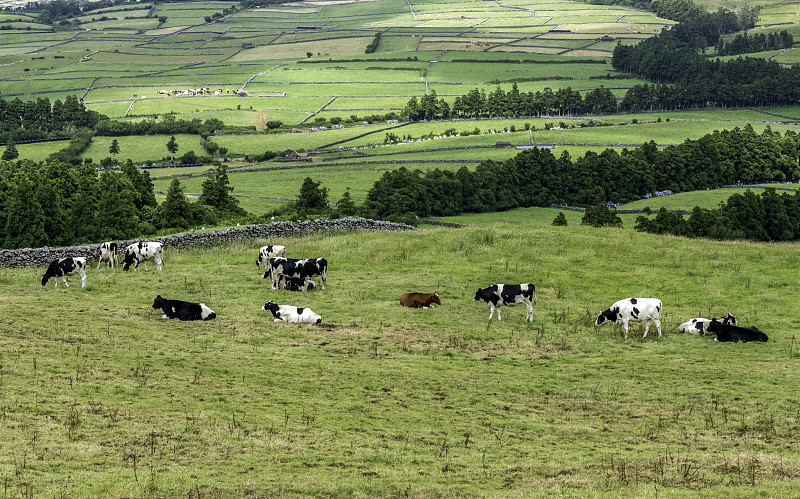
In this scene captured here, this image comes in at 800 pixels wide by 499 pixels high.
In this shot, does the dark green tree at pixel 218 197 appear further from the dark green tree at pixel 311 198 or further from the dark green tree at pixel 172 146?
the dark green tree at pixel 172 146

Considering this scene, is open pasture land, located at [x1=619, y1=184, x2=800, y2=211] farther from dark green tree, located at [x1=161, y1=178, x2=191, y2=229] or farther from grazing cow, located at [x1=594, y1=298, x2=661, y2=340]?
grazing cow, located at [x1=594, y1=298, x2=661, y2=340]

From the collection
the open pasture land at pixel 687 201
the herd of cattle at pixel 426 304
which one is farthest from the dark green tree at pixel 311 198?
the open pasture land at pixel 687 201

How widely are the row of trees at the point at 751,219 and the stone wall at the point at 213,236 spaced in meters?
32.0

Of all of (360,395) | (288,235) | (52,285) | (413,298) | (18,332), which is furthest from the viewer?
(288,235)

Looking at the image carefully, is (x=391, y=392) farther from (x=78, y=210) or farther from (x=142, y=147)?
(x=142, y=147)

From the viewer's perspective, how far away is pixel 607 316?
30.8m

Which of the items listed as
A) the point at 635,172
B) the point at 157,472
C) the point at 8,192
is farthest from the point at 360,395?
the point at 635,172

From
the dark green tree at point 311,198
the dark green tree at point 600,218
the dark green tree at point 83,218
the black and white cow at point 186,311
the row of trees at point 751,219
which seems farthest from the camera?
the dark green tree at point 600,218

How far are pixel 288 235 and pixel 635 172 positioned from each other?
8298cm

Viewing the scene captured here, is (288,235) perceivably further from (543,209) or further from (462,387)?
(543,209)

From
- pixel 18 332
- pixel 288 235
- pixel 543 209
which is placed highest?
pixel 18 332

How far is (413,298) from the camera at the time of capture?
33625mm

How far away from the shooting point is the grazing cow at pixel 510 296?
31812 mm

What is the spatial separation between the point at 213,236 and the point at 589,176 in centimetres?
8152
